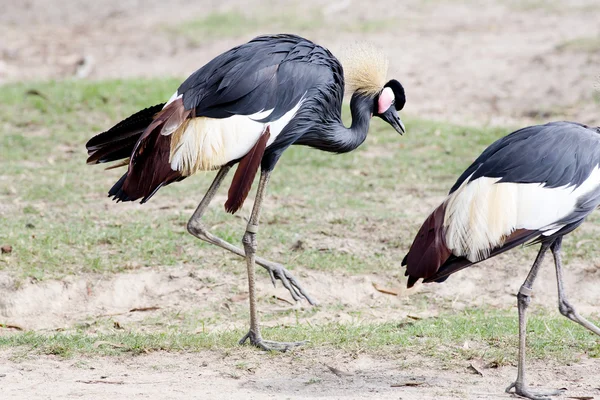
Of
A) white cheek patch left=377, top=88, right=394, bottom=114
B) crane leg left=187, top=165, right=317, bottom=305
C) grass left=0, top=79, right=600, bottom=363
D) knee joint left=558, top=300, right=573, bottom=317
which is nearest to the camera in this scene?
knee joint left=558, top=300, right=573, bottom=317

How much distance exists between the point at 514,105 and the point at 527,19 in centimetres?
339

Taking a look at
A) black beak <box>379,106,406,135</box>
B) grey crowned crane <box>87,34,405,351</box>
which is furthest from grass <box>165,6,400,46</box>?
grey crowned crane <box>87,34,405,351</box>

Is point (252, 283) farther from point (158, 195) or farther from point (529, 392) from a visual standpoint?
point (158, 195)

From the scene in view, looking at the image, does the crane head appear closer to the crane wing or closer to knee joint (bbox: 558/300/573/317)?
the crane wing

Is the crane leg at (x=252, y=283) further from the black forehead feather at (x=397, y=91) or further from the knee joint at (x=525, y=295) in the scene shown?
the knee joint at (x=525, y=295)

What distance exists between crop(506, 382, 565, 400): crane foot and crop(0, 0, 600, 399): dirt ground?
0.08 meters

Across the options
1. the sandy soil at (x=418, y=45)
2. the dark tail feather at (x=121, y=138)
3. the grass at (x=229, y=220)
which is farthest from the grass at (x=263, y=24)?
the dark tail feather at (x=121, y=138)

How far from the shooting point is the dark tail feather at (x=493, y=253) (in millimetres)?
4113

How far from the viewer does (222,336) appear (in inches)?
194

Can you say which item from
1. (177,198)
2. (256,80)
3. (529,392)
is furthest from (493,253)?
(177,198)

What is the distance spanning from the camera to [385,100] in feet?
17.7

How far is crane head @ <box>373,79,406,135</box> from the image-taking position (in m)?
5.37

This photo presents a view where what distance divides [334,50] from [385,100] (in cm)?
628

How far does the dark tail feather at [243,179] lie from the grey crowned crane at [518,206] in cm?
86
